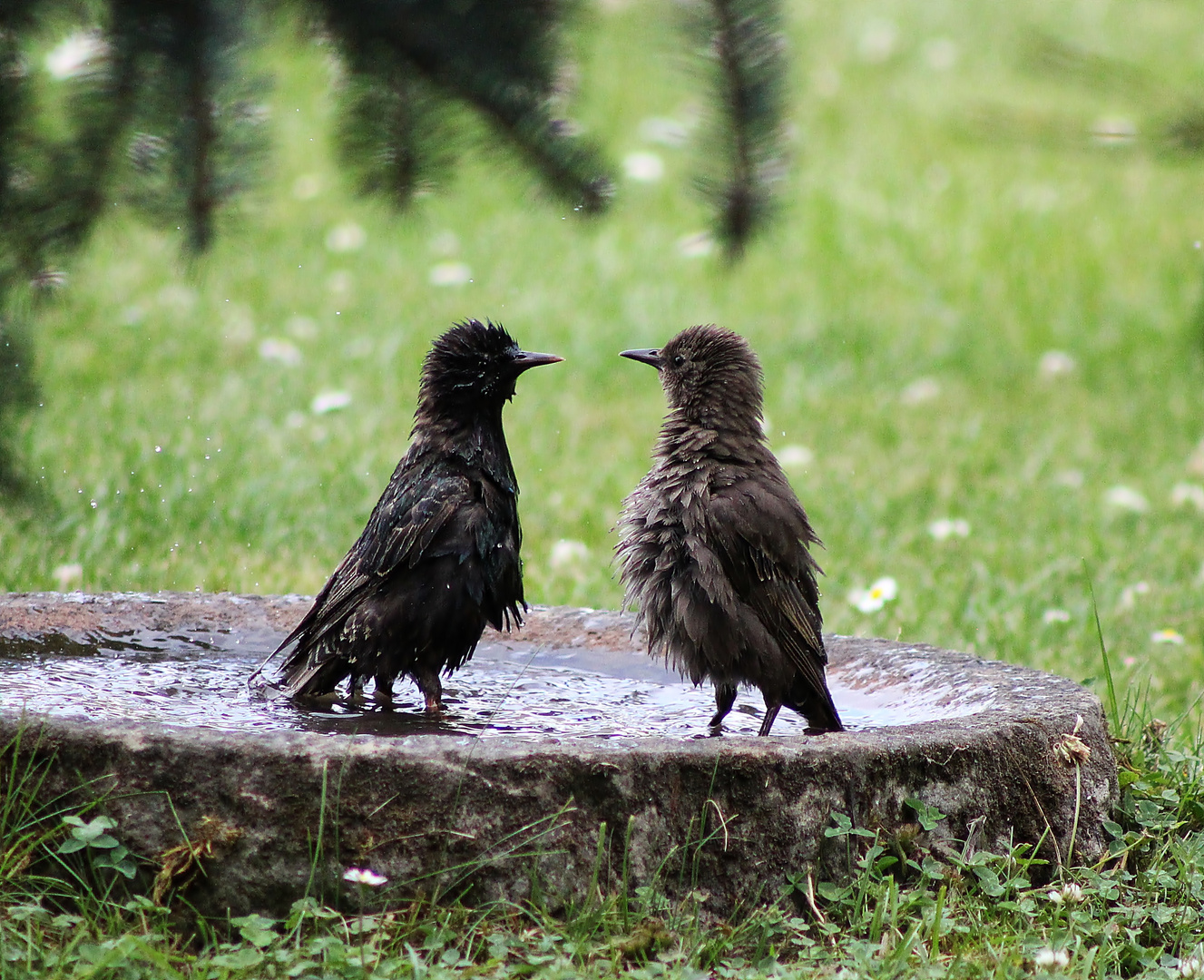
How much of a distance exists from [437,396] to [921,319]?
256 inches

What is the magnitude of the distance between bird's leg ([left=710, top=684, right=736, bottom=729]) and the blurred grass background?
1.59 metres

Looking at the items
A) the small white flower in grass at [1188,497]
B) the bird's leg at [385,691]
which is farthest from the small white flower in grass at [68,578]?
the small white flower in grass at [1188,497]

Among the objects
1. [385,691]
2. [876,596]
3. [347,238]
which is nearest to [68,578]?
[385,691]

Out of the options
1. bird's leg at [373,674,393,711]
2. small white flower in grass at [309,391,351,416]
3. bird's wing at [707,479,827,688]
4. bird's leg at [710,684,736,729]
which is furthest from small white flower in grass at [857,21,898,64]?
bird's leg at [373,674,393,711]

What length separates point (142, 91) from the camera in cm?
236

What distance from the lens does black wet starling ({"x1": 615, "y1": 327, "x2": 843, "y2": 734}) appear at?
4.10 metres

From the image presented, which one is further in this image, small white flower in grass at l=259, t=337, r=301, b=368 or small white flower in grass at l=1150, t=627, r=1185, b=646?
small white flower in grass at l=259, t=337, r=301, b=368

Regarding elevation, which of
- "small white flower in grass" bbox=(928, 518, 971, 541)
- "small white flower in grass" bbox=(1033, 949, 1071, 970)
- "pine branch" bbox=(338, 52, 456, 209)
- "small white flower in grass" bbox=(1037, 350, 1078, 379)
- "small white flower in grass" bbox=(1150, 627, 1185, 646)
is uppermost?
"small white flower in grass" bbox=(1037, 350, 1078, 379)

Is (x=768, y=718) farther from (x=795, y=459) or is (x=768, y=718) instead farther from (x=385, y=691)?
(x=795, y=459)

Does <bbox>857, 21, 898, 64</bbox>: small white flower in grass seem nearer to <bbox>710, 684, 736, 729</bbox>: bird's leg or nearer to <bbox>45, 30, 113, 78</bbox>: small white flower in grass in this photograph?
<bbox>710, 684, 736, 729</bbox>: bird's leg

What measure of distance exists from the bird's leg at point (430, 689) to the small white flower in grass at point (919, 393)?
5.59m

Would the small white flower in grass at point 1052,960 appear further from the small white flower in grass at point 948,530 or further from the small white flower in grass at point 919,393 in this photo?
the small white flower in grass at point 919,393

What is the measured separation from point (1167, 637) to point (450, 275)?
6158 millimetres

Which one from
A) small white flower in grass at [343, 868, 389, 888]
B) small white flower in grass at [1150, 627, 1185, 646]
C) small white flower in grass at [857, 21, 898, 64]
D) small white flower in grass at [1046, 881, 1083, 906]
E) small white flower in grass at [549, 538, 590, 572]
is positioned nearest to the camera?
small white flower in grass at [343, 868, 389, 888]
